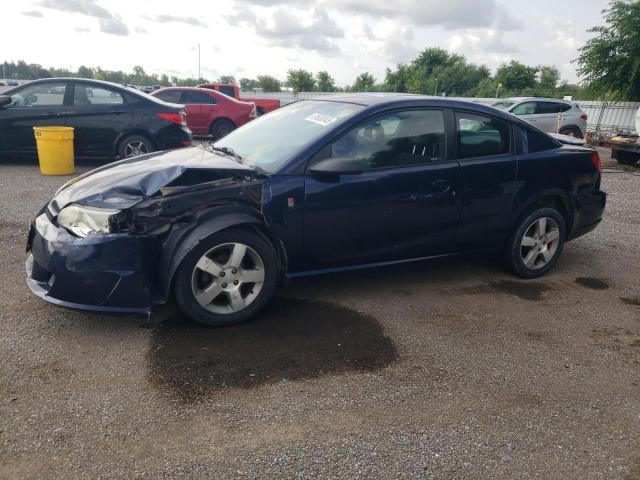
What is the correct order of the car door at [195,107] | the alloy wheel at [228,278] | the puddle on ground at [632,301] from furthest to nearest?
the car door at [195,107]
the puddle on ground at [632,301]
the alloy wheel at [228,278]

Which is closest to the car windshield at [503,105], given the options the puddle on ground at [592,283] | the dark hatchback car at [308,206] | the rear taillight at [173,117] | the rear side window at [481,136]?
the rear taillight at [173,117]

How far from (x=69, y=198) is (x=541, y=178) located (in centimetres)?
387

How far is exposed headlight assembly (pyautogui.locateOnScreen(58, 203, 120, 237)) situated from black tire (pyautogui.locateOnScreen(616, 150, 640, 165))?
13418mm

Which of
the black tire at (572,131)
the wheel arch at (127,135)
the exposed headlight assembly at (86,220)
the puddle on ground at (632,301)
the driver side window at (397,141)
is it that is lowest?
the puddle on ground at (632,301)

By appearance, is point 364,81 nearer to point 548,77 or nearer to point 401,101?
point 548,77

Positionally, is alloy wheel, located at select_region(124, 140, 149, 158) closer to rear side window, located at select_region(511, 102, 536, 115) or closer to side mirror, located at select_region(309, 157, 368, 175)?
side mirror, located at select_region(309, 157, 368, 175)

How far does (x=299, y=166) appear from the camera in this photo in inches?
142

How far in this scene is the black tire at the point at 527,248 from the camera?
4582 millimetres

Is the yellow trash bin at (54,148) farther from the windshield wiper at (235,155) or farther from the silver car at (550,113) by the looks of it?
the silver car at (550,113)

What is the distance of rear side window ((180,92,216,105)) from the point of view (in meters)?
14.3

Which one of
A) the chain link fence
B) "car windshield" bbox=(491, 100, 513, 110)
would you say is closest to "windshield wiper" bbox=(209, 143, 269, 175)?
"car windshield" bbox=(491, 100, 513, 110)

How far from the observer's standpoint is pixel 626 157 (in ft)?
43.4

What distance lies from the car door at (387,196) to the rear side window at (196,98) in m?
11.4

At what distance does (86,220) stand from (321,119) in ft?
6.19
